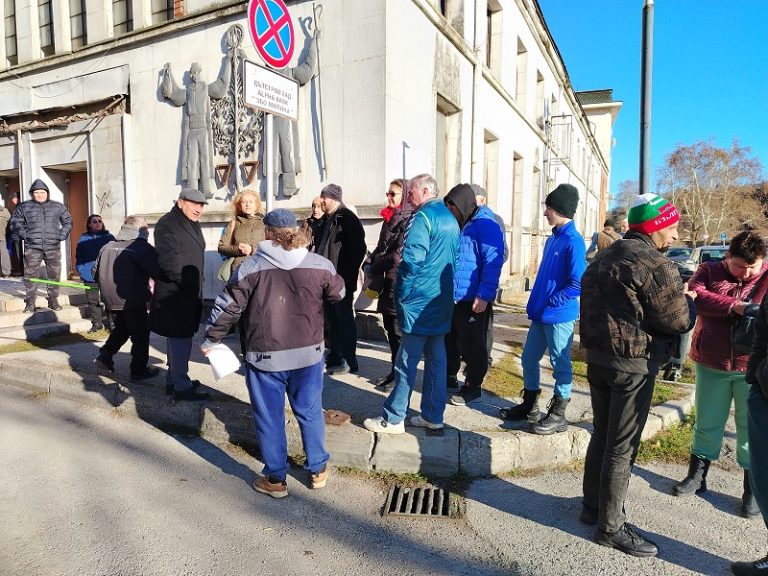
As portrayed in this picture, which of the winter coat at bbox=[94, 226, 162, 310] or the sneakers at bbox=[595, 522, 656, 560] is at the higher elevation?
the winter coat at bbox=[94, 226, 162, 310]

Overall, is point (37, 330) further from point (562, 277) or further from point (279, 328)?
point (562, 277)

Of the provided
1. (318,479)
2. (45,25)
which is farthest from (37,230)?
(318,479)

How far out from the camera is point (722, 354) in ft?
10.5

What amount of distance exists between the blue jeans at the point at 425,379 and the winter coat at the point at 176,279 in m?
1.94

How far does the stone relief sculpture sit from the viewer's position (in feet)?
27.0

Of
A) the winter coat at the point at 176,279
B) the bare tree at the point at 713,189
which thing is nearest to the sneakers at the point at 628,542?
the winter coat at the point at 176,279

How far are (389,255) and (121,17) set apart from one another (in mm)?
8450

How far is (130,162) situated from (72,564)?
322 inches

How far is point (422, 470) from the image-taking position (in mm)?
3643

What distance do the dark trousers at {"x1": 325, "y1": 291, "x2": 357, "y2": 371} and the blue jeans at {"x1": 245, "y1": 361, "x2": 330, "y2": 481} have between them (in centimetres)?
188

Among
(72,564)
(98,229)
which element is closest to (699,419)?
(72,564)

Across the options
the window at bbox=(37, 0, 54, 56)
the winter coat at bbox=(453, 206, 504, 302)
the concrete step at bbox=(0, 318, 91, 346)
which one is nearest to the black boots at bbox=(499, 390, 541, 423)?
the winter coat at bbox=(453, 206, 504, 302)

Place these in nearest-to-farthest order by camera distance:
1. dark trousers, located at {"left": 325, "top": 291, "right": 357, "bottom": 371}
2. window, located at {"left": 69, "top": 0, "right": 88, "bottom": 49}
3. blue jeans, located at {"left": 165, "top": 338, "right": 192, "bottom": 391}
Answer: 1. blue jeans, located at {"left": 165, "top": 338, "right": 192, "bottom": 391}
2. dark trousers, located at {"left": 325, "top": 291, "right": 357, "bottom": 371}
3. window, located at {"left": 69, "top": 0, "right": 88, "bottom": 49}

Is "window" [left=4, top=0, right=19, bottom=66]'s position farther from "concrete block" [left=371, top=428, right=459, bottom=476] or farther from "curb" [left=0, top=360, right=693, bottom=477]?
"concrete block" [left=371, top=428, right=459, bottom=476]
